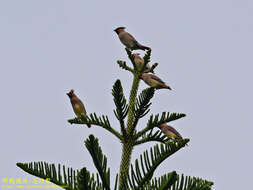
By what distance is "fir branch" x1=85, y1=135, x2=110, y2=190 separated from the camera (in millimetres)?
2781

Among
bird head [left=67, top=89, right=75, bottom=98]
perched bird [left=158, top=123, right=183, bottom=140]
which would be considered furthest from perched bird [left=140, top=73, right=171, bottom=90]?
bird head [left=67, top=89, right=75, bottom=98]

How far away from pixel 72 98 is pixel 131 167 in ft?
8.41

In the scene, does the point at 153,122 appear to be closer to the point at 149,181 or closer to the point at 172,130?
the point at 149,181

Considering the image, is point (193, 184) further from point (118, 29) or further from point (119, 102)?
point (118, 29)

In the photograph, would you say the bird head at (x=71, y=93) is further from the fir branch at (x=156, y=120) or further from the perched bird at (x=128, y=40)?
the fir branch at (x=156, y=120)

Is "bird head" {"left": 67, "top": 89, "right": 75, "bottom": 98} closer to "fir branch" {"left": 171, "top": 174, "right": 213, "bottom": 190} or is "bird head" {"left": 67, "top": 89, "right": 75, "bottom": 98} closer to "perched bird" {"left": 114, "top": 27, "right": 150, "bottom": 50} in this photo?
"perched bird" {"left": 114, "top": 27, "right": 150, "bottom": 50}

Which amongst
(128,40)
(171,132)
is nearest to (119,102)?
(171,132)

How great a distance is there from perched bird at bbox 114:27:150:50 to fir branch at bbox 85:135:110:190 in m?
3.75

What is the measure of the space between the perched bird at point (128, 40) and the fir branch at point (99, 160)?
3.75 m

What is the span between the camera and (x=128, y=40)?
6672mm

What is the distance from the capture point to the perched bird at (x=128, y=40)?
21.3 feet

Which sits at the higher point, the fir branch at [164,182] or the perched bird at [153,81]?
the perched bird at [153,81]

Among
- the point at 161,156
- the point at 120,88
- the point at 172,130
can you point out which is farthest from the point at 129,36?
the point at 161,156

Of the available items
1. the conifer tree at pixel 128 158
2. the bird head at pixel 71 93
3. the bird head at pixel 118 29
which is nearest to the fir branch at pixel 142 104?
the conifer tree at pixel 128 158
